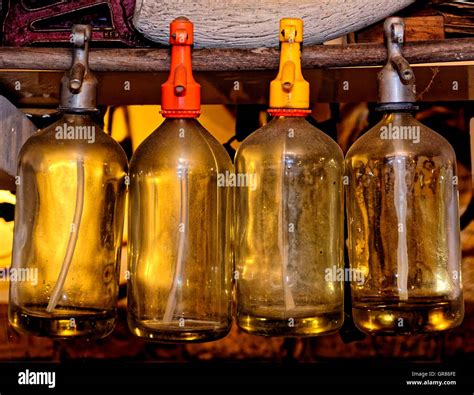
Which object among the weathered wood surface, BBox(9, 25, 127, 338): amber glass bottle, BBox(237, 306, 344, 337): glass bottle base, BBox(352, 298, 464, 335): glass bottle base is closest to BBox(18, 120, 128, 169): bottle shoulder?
BBox(9, 25, 127, 338): amber glass bottle

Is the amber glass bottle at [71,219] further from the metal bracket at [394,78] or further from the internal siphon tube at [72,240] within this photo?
the metal bracket at [394,78]

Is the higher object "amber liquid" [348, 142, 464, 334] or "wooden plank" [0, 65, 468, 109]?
"wooden plank" [0, 65, 468, 109]

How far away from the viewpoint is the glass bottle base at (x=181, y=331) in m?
0.85

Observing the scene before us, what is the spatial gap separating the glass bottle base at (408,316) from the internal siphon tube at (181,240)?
0.72 feet

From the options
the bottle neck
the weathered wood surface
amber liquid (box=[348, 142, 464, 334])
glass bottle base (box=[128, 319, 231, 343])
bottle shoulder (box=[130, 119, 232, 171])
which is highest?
the weathered wood surface

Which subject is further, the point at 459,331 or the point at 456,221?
the point at 459,331

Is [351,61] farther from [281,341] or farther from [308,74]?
[281,341]

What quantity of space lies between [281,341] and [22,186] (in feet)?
1.39

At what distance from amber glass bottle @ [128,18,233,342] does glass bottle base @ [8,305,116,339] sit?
1.5 inches

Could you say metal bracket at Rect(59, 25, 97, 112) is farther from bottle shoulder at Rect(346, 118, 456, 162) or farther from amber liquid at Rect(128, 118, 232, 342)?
bottle shoulder at Rect(346, 118, 456, 162)

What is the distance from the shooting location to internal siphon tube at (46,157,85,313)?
34.4 inches

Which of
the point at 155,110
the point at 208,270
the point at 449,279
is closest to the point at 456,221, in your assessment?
the point at 449,279

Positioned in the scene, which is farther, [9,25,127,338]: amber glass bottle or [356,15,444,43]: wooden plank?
[356,15,444,43]: wooden plank

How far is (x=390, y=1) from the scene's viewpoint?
0.95m
